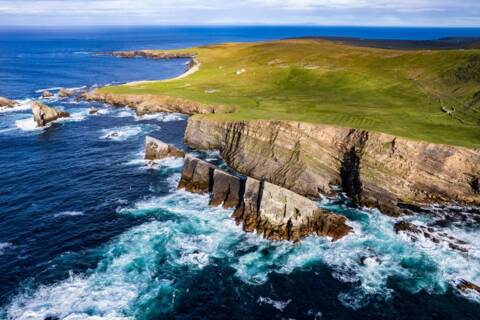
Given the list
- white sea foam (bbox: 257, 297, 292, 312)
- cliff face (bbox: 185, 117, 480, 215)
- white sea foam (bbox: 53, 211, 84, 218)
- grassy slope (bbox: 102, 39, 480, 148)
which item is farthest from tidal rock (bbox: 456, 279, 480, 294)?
white sea foam (bbox: 53, 211, 84, 218)

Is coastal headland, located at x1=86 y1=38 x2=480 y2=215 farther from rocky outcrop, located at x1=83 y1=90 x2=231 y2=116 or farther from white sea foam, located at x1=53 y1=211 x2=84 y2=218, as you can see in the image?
white sea foam, located at x1=53 y1=211 x2=84 y2=218

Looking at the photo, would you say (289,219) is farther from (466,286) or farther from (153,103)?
(153,103)

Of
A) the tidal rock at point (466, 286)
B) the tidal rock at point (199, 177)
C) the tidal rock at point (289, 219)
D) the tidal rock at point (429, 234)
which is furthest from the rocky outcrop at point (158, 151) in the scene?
the tidal rock at point (466, 286)

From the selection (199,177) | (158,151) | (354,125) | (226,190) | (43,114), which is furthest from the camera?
(43,114)

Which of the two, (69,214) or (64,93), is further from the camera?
(64,93)

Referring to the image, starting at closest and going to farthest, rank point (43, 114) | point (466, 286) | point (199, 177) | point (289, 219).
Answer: point (466, 286), point (289, 219), point (199, 177), point (43, 114)

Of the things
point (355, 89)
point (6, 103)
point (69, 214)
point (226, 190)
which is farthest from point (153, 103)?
point (226, 190)

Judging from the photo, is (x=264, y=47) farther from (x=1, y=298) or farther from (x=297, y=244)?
(x=1, y=298)
